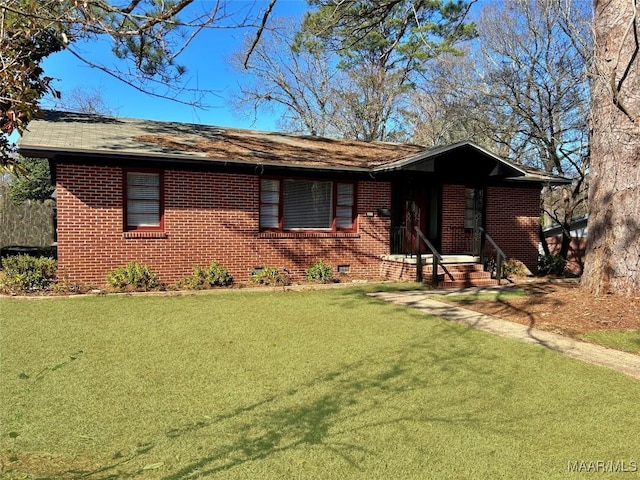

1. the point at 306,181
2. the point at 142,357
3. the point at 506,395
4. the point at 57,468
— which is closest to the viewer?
the point at 57,468

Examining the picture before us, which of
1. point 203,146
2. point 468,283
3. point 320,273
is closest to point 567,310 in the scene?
point 468,283

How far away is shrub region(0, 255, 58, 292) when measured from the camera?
9180 mm

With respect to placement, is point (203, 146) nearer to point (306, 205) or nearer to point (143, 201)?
point (143, 201)

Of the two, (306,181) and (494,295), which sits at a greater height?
(306,181)

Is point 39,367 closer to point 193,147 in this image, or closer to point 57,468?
point 57,468

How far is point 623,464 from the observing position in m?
3.26

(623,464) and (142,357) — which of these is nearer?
(623,464)

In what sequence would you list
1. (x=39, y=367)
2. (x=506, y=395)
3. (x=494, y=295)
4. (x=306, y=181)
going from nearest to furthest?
(x=506, y=395) < (x=39, y=367) < (x=494, y=295) < (x=306, y=181)

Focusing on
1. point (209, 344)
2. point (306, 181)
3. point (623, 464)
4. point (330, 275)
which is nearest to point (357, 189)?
point (306, 181)

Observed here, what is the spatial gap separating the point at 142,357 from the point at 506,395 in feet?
13.1

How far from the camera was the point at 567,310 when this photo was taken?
8.27 metres

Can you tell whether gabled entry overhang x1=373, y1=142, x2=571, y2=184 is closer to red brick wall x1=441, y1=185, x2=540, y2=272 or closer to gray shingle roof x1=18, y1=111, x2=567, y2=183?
gray shingle roof x1=18, y1=111, x2=567, y2=183

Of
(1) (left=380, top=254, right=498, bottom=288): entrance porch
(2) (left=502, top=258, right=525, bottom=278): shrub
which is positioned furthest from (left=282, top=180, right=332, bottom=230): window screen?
(2) (left=502, top=258, right=525, bottom=278): shrub

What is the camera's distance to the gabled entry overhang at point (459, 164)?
1157 cm
